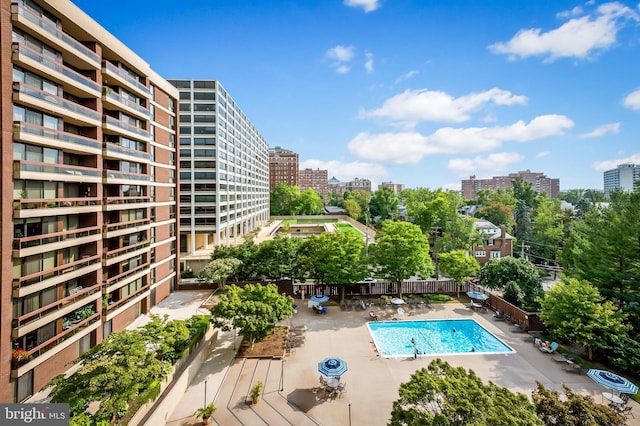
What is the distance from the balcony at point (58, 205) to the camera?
14297mm

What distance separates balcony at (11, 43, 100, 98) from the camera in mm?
14125

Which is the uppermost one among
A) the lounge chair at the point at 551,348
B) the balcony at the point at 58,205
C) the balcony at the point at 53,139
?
the balcony at the point at 53,139

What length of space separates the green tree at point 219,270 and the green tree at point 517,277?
24.8 metres

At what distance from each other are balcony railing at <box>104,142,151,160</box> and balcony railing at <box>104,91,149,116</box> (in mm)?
3189

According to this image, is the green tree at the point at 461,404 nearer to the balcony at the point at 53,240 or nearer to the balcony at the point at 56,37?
the balcony at the point at 53,240

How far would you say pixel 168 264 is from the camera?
29625 mm

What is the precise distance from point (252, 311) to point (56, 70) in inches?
686

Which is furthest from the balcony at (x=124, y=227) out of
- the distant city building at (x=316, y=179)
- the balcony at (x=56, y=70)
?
the distant city building at (x=316, y=179)

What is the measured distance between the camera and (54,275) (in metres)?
16.6

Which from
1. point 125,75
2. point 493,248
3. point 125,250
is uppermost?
point 125,75

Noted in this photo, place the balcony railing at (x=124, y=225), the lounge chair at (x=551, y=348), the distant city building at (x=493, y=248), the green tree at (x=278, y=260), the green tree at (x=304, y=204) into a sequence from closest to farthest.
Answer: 1. the lounge chair at (x=551, y=348)
2. the balcony railing at (x=124, y=225)
3. the green tree at (x=278, y=260)
4. the distant city building at (x=493, y=248)
5. the green tree at (x=304, y=204)

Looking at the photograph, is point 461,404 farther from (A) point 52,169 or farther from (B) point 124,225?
(B) point 124,225

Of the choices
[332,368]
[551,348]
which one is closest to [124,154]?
[332,368]

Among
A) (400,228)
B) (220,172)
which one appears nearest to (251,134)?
(220,172)
